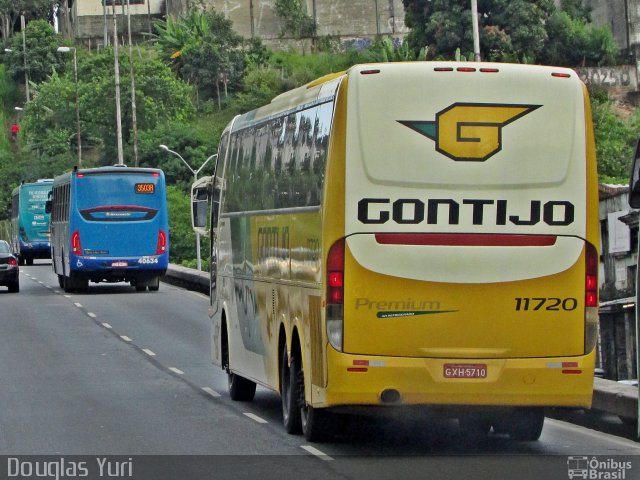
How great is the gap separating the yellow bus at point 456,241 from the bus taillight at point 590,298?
→ 1 cm

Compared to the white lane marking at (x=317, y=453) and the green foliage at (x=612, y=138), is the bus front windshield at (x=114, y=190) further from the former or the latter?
the green foliage at (x=612, y=138)

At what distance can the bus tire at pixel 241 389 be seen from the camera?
1816 cm

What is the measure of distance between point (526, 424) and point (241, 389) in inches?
186

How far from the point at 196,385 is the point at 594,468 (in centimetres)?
827

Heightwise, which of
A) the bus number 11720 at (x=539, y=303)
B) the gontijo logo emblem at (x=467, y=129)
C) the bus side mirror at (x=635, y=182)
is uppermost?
the gontijo logo emblem at (x=467, y=129)

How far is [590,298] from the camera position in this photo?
1322 cm

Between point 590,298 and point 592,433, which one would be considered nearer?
point 590,298

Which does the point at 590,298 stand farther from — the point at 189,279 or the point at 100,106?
the point at 100,106

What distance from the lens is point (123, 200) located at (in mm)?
40250

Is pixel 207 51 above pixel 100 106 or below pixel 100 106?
above

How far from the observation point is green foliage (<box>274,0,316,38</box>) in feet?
334

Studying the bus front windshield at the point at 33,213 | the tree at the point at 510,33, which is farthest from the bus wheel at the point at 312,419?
the tree at the point at 510,33

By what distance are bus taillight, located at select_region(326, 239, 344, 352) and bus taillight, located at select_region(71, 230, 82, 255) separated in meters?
27.8

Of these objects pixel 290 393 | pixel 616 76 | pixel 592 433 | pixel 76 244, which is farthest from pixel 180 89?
pixel 290 393
